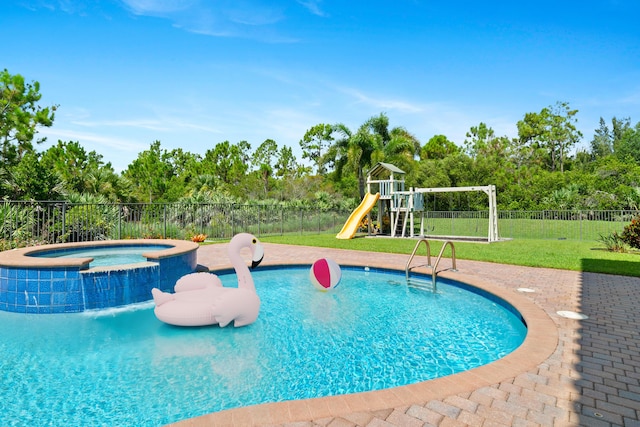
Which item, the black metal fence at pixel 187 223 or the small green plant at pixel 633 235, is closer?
the small green plant at pixel 633 235

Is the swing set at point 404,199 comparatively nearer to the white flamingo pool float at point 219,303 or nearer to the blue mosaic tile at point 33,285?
the white flamingo pool float at point 219,303

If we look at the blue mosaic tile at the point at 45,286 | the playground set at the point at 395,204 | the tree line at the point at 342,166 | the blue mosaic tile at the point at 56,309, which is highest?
the tree line at the point at 342,166

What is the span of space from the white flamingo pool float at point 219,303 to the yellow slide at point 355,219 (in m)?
13.0

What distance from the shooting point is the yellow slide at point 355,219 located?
1831 centimetres

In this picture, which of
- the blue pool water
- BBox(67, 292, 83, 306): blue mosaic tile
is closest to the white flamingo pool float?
the blue pool water

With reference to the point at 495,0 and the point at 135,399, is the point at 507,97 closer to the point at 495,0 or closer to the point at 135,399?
the point at 495,0

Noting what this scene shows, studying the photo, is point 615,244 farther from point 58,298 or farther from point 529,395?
point 58,298

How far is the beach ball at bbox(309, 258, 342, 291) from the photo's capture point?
7.40 m

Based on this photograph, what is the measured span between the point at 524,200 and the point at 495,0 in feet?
70.0

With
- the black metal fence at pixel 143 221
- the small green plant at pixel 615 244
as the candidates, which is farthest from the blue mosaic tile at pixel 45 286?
the small green plant at pixel 615 244

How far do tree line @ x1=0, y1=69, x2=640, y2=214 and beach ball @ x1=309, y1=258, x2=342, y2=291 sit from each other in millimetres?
13173

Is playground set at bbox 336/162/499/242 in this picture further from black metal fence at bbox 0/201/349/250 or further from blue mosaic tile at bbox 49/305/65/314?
blue mosaic tile at bbox 49/305/65/314

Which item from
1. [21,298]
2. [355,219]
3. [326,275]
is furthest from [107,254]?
[355,219]

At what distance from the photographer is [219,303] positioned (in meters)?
4.93
